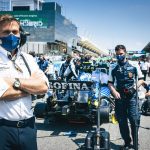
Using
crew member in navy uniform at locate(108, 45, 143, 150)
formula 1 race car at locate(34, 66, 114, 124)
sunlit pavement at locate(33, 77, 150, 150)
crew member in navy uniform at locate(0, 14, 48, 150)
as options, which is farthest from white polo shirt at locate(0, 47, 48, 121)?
formula 1 race car at locate(34, 66, 114, 124)

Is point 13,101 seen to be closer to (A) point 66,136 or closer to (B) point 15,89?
(B) point 15,89

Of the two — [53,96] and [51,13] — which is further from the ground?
[51,13]

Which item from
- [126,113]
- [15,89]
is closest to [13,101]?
[15,89]

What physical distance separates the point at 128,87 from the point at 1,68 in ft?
12.5

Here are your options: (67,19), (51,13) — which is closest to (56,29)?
(51,13)

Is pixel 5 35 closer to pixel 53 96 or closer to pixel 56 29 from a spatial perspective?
pixel 53 96

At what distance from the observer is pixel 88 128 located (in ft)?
28.7

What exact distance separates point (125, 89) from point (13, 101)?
3.79m

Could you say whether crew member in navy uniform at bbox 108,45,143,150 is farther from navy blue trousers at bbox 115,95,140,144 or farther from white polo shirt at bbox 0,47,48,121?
white polo shirt at bbox 0,47,48,121

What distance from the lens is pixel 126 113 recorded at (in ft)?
21.5

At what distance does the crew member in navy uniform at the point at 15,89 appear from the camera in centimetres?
287

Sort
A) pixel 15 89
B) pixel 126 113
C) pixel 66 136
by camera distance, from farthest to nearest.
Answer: pixel 66 136 → pixel 126 113 → pixel 15 89

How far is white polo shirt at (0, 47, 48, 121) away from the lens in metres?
2.87

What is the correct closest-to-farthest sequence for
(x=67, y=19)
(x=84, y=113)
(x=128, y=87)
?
(x=128, y=87)
(x=84, y=113)
(x=67, y=19)
